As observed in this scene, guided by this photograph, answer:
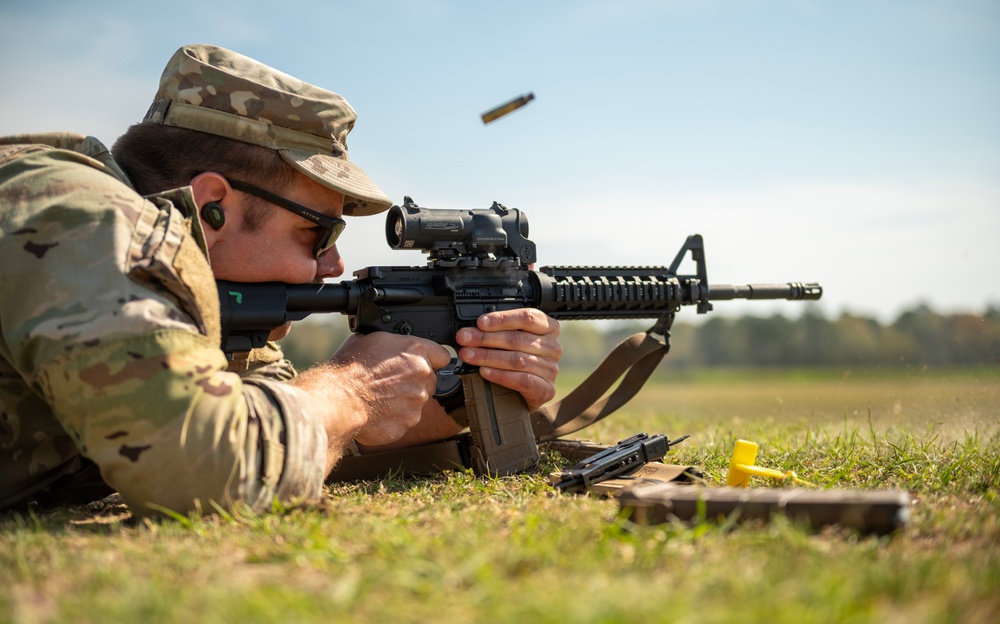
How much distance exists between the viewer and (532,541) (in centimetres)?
240

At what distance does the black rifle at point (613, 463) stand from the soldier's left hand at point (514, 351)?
0.76 meters

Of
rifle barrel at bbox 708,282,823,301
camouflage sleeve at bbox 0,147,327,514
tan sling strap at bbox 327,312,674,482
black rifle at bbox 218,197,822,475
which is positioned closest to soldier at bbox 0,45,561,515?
camouflage sleeve at bbox 0,147,327,514

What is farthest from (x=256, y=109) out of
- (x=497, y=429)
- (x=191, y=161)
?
(x=497, y=429)

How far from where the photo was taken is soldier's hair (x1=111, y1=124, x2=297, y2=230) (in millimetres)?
4074

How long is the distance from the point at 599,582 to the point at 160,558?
1357 mm

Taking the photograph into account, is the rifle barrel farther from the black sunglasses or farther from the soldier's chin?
the soldier's chin

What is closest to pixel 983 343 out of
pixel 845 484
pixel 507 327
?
pixel 845 484

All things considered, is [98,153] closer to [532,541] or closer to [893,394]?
[532,541]

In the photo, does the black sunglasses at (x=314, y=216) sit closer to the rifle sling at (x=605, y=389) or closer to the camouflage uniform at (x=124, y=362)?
the camouflage uniform at (x=124, y=362)

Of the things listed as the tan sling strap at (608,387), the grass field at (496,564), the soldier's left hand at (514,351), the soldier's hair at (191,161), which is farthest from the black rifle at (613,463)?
the soldier's hair at (191,161)

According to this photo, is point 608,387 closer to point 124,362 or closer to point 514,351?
point 514,351

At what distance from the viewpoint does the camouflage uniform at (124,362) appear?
275 cm

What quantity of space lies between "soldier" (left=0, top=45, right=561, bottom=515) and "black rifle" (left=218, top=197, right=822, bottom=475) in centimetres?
18

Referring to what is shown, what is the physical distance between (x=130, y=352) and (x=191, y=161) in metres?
1.67
